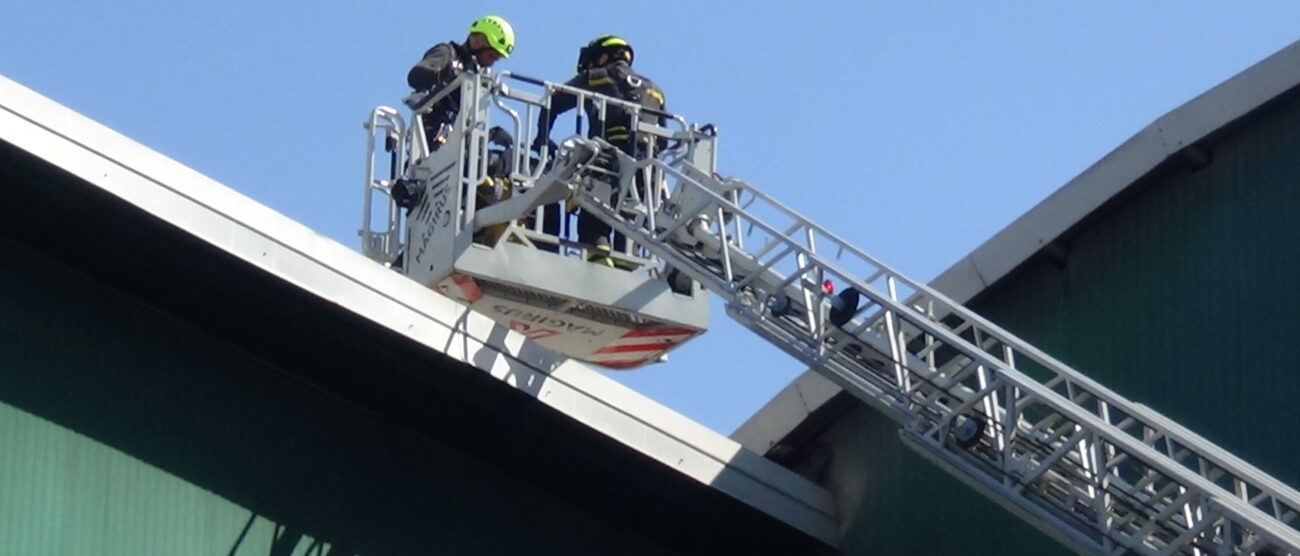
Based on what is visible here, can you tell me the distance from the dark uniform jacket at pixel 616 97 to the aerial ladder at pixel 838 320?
0.09 meters

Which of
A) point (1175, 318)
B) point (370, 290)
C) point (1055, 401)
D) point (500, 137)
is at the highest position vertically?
point (500, 137)

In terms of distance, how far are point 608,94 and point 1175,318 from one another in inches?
181

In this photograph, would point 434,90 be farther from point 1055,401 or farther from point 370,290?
point 1055,401

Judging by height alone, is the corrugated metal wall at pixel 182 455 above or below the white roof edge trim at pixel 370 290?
below

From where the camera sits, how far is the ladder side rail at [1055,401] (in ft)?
41.8

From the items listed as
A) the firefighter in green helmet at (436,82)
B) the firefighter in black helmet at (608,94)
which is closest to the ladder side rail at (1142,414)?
the firefighter in black helmet at (608,94)

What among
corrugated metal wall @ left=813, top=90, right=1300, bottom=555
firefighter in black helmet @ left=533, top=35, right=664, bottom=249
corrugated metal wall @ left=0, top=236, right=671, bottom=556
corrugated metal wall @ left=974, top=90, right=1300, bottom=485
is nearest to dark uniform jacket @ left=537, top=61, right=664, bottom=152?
firefighter in black helmet @ left=533, top=35, right=664, bottom=249

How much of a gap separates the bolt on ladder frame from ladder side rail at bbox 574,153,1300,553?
10 millimetres

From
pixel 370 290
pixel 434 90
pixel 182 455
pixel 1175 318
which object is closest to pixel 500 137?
pixel 434 90

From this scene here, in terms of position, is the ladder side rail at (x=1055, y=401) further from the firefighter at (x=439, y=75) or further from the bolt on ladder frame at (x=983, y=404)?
the firefighter at (x=439, y=75)

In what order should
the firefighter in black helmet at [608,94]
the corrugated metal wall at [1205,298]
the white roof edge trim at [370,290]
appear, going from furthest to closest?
the firefighter in black helmet at [608,94]
the corrugated metal wall at [1205,298]
the white roof edge trim at [370,290]

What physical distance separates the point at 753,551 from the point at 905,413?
12.0ft

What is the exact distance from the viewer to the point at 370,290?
1527 cm

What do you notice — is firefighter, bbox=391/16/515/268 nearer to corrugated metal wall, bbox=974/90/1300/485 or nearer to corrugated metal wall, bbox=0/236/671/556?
corrugated metal wall, bbox=0/236/671/556
